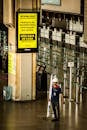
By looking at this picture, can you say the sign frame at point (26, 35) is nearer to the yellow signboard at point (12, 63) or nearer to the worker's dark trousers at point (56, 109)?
the yellow signboard at point (12, 63)

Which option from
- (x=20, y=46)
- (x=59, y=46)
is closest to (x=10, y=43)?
(x=20, y=46)

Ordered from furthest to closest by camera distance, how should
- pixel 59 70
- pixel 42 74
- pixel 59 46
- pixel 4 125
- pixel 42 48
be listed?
pixel 42 48, pixel 59 46, pixel 59 70, pixel 42 74, pixel 4 125

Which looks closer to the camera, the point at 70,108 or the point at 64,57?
the point at 70,108

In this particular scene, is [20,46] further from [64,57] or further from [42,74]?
[64,57]

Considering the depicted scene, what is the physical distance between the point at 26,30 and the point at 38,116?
4215 millimetres

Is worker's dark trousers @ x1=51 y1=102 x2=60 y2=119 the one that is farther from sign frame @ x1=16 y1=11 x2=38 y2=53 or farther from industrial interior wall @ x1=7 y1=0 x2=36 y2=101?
sign frame @ x1=16 y1=11 x2=38 y2=53

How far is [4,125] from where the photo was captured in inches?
704

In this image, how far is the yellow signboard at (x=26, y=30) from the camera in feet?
71.7

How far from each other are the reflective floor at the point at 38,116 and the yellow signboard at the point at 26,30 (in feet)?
8.38

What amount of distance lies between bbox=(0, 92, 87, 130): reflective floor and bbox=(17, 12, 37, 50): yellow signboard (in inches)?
101

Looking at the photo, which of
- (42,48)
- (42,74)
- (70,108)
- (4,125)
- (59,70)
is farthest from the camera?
(42,48)

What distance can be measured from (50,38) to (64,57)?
14.2ft

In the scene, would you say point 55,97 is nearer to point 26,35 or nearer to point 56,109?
point 56,109

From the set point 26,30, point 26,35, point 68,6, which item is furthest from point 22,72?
point 68,6
